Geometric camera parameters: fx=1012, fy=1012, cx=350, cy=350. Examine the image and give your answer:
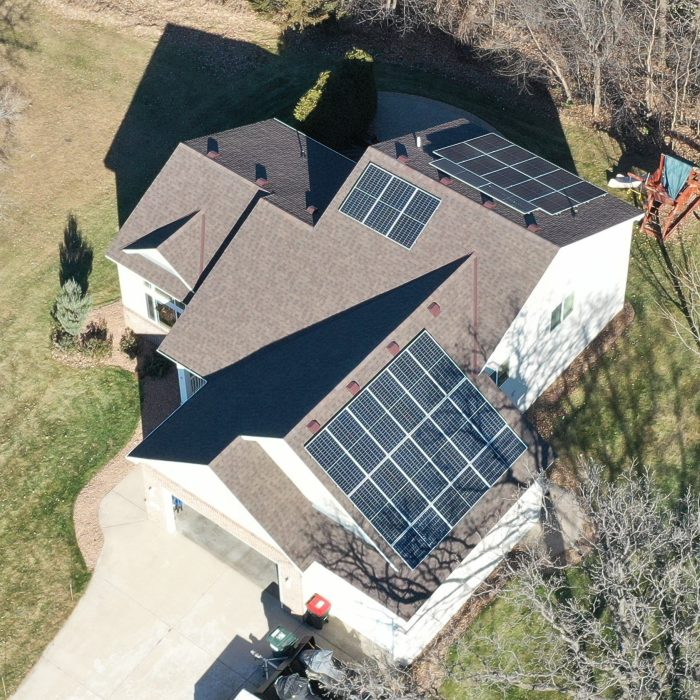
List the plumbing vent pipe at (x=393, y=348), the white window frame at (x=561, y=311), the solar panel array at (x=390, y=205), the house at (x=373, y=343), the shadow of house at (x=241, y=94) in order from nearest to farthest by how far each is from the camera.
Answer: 1. the house at (x=373, y=343)
2. the plumbing vent pipe at (x=393, y=348)
3. the solar panel array at (x=390, y=205)
4. the white window frame at (x=561, y=311)
5. the shadow of house at (x=241, y=94)

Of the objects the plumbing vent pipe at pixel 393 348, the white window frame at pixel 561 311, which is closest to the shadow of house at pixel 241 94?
the white window frame at pixel 561 311

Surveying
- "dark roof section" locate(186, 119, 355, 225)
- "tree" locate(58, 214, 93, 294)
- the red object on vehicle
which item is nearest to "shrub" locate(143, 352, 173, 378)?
"tree" locate(58, 214, 93, 294)

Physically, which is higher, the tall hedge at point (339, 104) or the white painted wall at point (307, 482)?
the tall hedge at point (339, 104)

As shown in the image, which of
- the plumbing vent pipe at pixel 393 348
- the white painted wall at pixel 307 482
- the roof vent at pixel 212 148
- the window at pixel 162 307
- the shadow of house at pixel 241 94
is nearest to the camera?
the white painted wall at pixel 307 482

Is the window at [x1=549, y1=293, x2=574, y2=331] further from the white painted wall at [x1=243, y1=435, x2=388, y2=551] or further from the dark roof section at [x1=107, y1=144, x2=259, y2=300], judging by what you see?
the dark roof section at [x1=107, y1=144, x2=259, y2=300]

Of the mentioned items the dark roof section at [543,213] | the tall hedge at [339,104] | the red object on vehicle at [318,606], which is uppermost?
the dark roof section at [543,213]

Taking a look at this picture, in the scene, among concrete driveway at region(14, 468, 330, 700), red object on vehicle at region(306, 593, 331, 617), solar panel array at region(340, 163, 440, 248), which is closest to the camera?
concrete driveway at region(14, 468, 330, 700)

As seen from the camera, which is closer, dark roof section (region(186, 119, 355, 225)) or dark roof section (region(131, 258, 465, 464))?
dark roof section (region(131, 258, 465, 464))

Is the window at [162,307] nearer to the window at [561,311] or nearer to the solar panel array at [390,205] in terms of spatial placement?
the solar panel array at [390,205]
